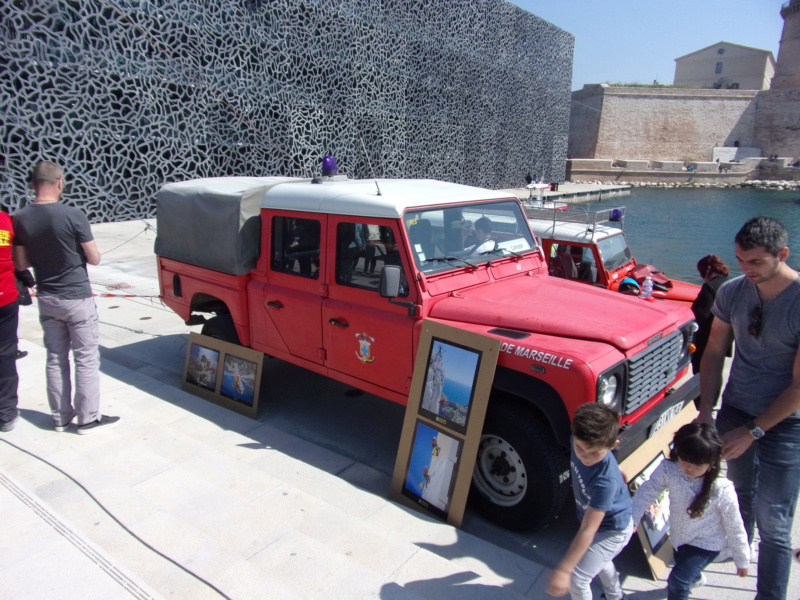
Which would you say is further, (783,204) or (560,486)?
(783,204)

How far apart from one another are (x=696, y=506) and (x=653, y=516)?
81 cm

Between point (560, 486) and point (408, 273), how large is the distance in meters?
1.70

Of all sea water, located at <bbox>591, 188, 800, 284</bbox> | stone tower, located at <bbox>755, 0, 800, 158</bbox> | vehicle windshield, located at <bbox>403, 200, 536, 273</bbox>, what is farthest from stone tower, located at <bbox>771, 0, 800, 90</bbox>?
vehicle windshield, located at <bbox>403, 200, 536, 273</bbox>

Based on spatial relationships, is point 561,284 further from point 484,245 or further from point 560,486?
point 560,486

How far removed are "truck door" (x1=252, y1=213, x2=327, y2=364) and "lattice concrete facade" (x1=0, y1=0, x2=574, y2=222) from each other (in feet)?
12.5

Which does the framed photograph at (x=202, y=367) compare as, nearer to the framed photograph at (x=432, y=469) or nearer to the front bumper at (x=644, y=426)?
the framed photograph at (x=432, y=469)

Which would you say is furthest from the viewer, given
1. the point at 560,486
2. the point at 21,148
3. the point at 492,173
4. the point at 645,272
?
the point at 492,173

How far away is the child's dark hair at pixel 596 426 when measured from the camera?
257cm

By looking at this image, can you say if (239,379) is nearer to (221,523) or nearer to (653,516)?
(221,523)

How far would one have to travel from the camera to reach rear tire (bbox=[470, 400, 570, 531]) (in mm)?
3455

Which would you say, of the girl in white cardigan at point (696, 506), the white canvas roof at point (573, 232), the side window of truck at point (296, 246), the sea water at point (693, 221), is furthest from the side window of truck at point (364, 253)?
the sea water at point (693, 221)

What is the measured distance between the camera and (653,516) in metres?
3.32

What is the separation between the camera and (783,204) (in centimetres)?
3994

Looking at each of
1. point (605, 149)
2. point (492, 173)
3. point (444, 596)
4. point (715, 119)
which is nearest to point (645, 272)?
point (444, 596)
